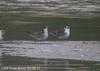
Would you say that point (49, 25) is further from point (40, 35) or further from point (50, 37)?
point (40, 35)

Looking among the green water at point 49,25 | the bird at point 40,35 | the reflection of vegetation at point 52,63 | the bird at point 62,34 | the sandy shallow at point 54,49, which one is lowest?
the green water at point 49,25

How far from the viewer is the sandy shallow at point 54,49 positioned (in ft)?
44.5

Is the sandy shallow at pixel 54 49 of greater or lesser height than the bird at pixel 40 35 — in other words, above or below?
above

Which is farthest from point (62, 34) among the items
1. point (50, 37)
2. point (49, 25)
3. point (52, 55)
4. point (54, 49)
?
point (52, 55)

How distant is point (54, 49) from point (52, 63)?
5.97ft

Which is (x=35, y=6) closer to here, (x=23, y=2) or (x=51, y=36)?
(x=23, y=2)

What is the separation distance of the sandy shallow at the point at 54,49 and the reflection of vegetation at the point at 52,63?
0.42m

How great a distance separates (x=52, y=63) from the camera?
41.4 feet

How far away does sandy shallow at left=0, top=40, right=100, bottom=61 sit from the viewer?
534 inches

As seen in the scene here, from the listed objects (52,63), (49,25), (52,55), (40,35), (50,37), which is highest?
(52,63)

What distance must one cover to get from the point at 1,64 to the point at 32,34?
4235mm

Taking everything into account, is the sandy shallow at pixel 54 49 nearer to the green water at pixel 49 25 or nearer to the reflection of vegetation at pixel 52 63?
the reflection of vegetation at pixel 52 63

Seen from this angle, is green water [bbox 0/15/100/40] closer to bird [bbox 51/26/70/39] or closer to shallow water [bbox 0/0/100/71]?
shallow water [bbox 0/0/100/71]

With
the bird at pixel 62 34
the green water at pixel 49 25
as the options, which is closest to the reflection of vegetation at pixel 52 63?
the green water at pixel 49 25
